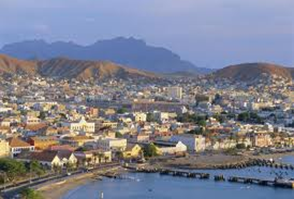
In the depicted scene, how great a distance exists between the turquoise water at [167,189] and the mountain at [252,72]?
46263mm

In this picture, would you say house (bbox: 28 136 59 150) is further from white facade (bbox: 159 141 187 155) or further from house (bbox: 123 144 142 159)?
white facade (bbox: 159 141 187 155)

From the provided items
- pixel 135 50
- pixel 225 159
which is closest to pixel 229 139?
pixel 225 159

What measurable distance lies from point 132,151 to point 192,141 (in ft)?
9.32

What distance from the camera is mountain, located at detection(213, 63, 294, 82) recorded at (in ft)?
209

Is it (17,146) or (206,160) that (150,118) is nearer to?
(206,160)

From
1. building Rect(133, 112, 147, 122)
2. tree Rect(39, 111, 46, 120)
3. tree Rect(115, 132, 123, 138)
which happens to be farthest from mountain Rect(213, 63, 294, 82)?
tree Rect(115, 132, 123, 138)

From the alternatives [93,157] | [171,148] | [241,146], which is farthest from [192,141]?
[93,157]

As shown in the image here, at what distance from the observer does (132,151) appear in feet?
66.0

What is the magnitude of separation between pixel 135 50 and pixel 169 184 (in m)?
110

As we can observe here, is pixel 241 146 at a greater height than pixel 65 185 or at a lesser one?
greater

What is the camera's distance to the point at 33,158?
1725 centimetres

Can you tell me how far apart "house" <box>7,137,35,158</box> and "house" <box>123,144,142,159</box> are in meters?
2.42

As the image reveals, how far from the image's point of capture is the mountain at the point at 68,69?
205 ft

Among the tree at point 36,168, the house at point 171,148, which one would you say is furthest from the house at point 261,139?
the tree at point 36,168
